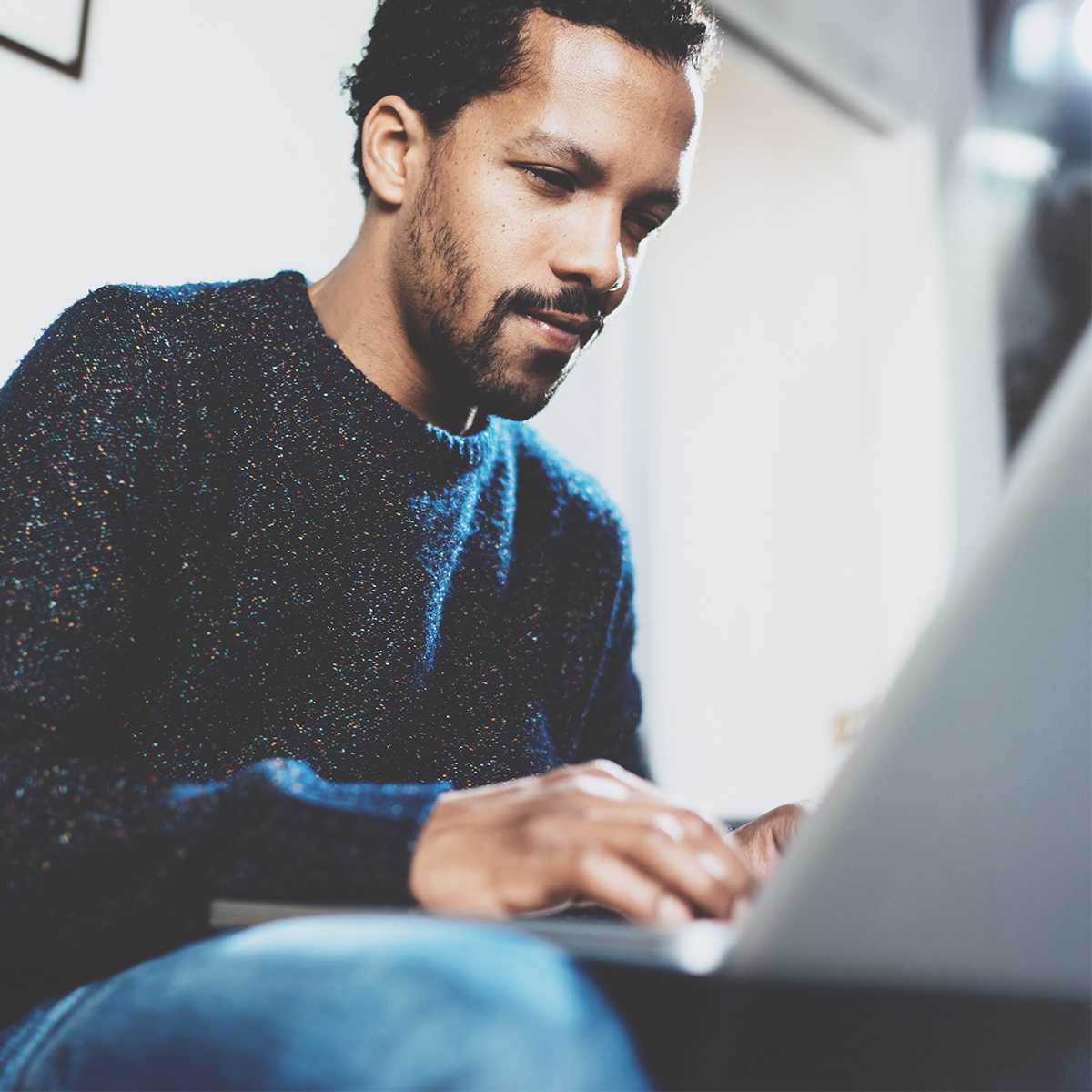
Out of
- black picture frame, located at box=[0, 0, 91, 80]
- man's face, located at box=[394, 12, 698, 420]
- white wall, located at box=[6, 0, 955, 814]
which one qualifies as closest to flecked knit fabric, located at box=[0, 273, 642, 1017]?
man's face, located at box=[394, 12, 698, 420]

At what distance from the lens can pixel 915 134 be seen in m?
2.55

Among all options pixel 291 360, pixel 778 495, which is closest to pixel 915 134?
pixel 778 495

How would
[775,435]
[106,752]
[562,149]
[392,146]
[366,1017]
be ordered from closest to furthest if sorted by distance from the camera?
[366,1017], [106,752], [562,149], [392,146], [775,435]

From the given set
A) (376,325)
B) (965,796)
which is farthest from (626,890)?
(376,325)

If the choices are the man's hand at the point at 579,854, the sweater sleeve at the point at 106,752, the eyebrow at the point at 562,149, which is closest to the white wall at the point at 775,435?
the eyebrow at the point at 562,149

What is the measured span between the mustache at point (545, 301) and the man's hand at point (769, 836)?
511 millimetres

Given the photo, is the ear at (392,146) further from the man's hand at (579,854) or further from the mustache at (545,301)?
the man's hand at (579,854)

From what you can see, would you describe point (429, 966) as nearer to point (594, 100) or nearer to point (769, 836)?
point (769, 836)

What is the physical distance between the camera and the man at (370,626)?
0.35m

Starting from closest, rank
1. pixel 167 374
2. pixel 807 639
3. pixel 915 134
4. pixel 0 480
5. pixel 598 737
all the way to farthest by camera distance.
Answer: pixel 0 480 < pixel 167 374 < pixel 598 737 < pixel 807 639 < pixel 915 134

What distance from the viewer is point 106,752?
73 cm

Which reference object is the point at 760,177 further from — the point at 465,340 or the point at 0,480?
the point at 0,480

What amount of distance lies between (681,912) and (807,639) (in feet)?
6.73

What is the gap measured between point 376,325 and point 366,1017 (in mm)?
790
